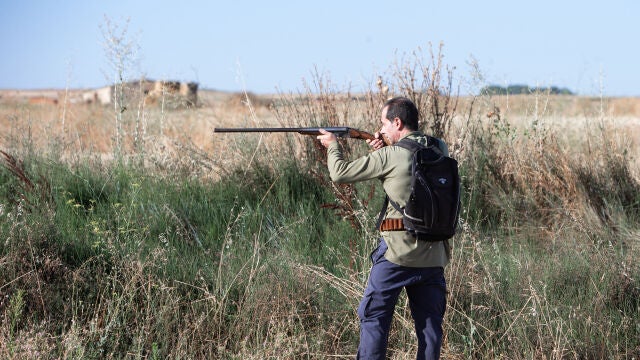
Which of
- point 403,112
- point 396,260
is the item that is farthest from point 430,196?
point 403,112

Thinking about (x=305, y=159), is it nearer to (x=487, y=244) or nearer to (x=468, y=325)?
(x=487, y=244)

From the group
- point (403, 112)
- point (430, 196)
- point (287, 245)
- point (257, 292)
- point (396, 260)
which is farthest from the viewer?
point (287, 245)

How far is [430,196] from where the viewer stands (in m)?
4.09

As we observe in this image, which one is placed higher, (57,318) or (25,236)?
(25,236)

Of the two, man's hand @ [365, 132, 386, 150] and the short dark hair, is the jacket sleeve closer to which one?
the short dark hair

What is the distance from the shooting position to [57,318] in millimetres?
5391

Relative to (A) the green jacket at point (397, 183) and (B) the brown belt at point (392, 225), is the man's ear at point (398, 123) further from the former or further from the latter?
(B) the brown belt at point (392, 225)

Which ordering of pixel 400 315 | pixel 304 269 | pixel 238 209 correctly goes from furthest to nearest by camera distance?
pixel 238 209 → pixel 304 269 → pixel 400 315

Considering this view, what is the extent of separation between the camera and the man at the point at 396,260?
4.21 metres

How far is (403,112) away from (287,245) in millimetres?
2377

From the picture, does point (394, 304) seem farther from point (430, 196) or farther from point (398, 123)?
point (398, 123)

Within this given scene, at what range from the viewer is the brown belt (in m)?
4.24

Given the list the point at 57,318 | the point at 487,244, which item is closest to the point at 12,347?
the point at 57,318

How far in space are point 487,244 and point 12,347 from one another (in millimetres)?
4042
